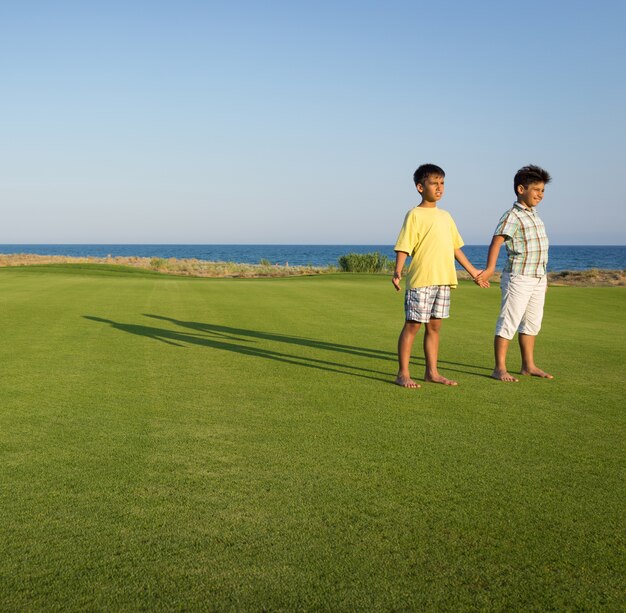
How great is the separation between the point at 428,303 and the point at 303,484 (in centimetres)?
333

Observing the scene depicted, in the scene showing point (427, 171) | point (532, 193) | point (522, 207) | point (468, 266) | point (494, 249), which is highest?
point (427, 171)

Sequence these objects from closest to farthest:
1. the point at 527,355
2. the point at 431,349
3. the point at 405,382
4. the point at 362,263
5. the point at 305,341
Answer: the point at 405,382
the point at 431,349
the point at 527,355
the point at 305,341
the point at 362,263

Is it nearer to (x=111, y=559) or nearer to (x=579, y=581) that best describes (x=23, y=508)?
(x=111, y=559)

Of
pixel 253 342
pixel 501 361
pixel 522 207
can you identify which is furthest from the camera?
pixel 253 342

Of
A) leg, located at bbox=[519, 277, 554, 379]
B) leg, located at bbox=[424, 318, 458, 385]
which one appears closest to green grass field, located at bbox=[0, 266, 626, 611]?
leg, located at bbox=[424, 318, 458, 385]

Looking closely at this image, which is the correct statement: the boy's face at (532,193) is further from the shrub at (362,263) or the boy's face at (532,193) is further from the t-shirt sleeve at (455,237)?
the shrub at (362,263)

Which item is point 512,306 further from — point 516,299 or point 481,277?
point 481,277

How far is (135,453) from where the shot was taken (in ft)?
13.4

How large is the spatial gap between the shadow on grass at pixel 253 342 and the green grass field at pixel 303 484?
10 centimetres

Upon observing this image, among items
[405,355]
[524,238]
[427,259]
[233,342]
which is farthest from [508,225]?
[233,342]

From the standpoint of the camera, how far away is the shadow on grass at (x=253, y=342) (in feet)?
23.7

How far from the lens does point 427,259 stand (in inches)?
254

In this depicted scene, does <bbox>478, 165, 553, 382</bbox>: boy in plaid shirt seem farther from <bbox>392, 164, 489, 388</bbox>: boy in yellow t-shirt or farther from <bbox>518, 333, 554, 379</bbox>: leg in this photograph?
Answer: <bbox>392, 164, 489, 388</bbox>: boy in yellow t-shirt

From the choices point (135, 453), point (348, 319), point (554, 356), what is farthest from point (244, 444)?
point (348, 319)
